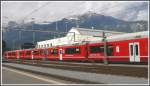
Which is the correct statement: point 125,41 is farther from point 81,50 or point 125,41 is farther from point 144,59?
point 81,50

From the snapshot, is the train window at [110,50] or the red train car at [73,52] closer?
the train window at [110,50]

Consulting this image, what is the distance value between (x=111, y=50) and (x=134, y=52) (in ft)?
16.2

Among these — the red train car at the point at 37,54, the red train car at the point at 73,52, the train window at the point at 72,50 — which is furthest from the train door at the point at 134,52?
the red train car at the point at 37,54

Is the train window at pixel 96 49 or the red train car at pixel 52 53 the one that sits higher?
the train window at pixel 96 49

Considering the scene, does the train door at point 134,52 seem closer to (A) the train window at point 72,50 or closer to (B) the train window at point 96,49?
(B) the train window at point 96,49

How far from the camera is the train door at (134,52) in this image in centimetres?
3188

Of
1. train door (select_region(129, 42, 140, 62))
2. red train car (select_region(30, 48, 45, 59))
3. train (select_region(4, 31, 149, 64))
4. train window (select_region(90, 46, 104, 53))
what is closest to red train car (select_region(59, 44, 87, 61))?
train (select_region(4, 31, 149, 64))

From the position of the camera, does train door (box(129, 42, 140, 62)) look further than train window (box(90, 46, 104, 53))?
No

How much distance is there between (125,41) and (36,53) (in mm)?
35545

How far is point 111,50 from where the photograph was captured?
1459 inches

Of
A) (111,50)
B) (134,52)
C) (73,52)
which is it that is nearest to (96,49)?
(111,50)

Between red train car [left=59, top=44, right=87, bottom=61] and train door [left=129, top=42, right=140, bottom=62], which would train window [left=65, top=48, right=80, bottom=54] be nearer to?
red train car [left=59, top=44, right=87, bottom=61]

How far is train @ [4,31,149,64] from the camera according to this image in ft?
103

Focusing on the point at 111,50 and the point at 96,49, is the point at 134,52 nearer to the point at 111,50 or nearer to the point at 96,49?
the point at 111,50
